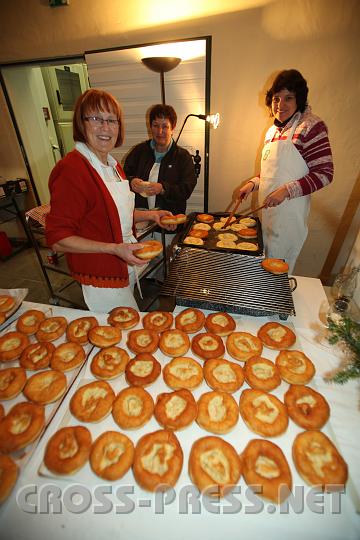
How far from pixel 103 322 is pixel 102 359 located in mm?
386

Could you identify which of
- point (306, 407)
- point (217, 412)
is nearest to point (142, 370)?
point (217, 412)

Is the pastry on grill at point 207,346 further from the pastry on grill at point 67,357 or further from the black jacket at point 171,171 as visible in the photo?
the black jacket at point 171,171

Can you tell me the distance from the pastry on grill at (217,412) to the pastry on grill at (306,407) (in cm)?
29

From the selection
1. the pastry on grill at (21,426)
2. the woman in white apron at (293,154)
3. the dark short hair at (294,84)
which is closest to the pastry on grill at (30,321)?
the pastry on grill at (21,426)

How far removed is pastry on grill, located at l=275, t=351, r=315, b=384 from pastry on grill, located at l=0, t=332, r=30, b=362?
165 centimetres

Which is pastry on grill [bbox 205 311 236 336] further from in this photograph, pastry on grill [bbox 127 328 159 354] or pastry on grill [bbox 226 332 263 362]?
pastry on grill [bbox 127 328 159 354]

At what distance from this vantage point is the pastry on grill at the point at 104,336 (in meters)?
1.57

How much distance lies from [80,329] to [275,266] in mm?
1588

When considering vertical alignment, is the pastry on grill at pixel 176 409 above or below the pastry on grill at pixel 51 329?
below

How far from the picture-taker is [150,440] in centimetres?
114

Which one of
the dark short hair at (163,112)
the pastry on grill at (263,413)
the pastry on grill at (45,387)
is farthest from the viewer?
the dark short hair at (163,112)

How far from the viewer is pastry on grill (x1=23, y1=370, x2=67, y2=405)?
1.29m

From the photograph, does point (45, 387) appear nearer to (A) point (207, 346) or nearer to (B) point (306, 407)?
(A) point (207, 346)

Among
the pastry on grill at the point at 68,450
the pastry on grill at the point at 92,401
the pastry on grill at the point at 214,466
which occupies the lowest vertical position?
the pastry on grill at the point at 214,466
